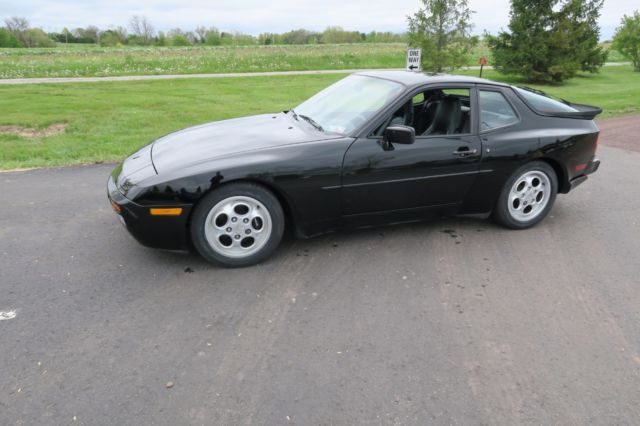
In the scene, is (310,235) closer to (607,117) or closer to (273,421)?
(273,421)

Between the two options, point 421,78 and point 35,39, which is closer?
point 421,78

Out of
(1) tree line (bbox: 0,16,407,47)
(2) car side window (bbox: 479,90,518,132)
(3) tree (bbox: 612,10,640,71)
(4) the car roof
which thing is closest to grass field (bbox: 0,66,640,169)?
(4) the car roof

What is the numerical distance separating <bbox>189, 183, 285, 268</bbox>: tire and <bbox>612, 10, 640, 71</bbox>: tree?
3033 centimetres

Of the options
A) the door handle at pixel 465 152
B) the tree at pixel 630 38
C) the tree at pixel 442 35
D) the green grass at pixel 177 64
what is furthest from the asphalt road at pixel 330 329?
the tree at pixel 630 38

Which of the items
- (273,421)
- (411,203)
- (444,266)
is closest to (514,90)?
(411,203)

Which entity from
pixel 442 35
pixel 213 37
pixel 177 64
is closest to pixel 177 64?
pixel 177 64

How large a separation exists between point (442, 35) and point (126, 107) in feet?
35.7

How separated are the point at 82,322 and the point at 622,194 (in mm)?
5699

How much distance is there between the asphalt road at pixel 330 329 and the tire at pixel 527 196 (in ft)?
0.60

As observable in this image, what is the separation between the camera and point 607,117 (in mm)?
11695

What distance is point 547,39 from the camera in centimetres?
2028

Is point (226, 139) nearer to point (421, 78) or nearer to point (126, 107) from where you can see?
point (421, 78)

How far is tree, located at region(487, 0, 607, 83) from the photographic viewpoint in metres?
20.1

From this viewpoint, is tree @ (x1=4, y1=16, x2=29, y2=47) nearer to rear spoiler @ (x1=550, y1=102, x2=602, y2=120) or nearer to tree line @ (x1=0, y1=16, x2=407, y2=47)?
tree line @ (x1=0, y1=16, x2=407, y2=47)
